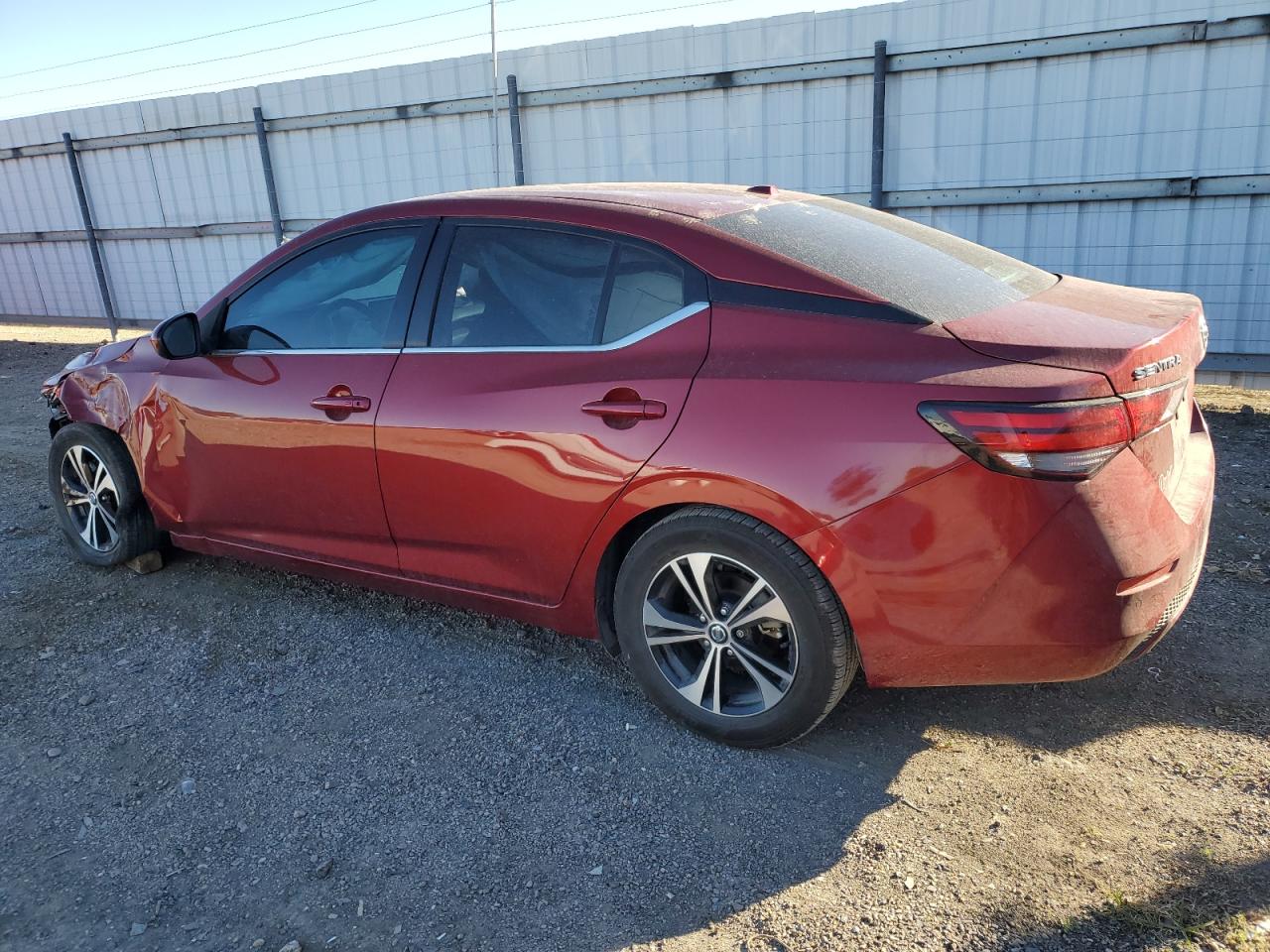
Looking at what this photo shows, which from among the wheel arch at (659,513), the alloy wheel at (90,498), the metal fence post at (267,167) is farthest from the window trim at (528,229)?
the metal fence post at (267,167)

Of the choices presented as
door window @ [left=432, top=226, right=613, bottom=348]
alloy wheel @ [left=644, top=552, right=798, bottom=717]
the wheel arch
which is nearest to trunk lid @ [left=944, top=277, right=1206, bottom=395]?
the wheel arch

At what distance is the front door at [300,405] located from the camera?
3404 mm

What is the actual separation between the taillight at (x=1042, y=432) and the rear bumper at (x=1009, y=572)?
0.13 feet

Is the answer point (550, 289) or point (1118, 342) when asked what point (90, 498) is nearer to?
point (550, 289)

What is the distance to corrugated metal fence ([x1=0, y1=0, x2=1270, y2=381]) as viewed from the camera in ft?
21.4

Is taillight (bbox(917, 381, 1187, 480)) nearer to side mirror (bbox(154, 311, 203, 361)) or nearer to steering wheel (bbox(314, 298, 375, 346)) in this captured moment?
steering wheel (bbox(314, 298, 375, 346))

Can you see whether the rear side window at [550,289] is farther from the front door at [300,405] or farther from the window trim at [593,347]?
the front door at [300,405]

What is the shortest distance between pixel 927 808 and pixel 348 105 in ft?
33.3

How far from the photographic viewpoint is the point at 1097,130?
679cm

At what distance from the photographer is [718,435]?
2.64 m

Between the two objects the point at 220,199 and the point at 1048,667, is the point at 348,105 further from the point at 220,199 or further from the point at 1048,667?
the point at 1048,667

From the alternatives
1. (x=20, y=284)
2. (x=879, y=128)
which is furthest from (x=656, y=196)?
(x=20, y=284)

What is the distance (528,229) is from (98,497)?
2.64 metres

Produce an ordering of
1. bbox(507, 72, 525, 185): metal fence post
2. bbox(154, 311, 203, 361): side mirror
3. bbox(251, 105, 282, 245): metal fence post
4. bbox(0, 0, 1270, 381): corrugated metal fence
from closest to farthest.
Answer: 1. bbox(154, 311, 203, 361): side mirror
2. bbox(0, 0, 1270, 381): corrugated metal fence
3. bbox(507, 72, 525, 185): metal fence post
4. bbox(251, 105, 282, 245): metal fence post
